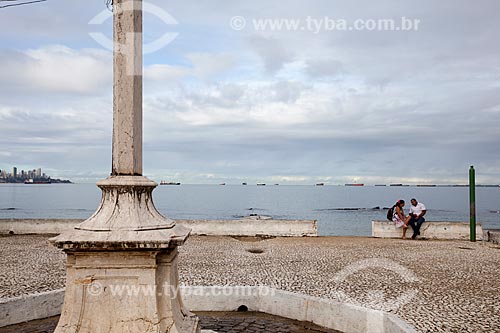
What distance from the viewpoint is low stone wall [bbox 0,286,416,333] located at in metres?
5.29

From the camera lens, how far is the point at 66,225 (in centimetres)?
1398

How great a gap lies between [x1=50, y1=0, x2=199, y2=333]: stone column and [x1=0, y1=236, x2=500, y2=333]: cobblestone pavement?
306 centimetres

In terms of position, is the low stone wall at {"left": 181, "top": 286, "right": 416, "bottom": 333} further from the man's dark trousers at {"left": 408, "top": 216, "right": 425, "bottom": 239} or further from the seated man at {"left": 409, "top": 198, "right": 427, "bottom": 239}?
the man's dark trousers at {"left": 408, "top": 216, "right": 425, "bottom": 239}

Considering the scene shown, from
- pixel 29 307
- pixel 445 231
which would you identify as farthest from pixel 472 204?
pixel 29 307

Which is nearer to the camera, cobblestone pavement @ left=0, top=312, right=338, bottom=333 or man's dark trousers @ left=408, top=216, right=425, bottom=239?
cobblestone pavement @ left=0, top=312, right=338, bottom=333

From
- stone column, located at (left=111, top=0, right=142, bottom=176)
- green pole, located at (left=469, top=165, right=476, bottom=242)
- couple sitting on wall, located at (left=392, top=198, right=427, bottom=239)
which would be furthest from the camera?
couple sitting on wall, located at (left=392, top=198, right=427, bottom=239)

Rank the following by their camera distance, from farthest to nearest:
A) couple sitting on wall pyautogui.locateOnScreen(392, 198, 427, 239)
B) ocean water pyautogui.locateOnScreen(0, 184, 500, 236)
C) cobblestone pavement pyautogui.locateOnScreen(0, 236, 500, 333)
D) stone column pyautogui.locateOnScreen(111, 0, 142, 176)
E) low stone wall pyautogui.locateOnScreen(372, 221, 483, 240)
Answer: ocean water pyautogui.locateOnScreen(0, 184, 500, 236)
low stone wall pyautogui.locateOnScreen(372, 221, 483, 240)
couple sitting on wall pyautogui.locateOnScreen(392, 198, 427, 239)
cobblestone pavement pyautogui.locateOnScreen(0, 236, 500, 333)
stone column pyautogui.locateOnScreen(111, 0, 142, 176)

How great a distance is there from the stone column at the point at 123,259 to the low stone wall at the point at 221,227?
392 inches

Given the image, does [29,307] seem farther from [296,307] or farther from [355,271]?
[355,271]

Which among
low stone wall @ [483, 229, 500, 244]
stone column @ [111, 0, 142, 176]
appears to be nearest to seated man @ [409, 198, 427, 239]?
low stone wall @ [483, 229, 500, 244]

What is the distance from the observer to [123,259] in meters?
3.88

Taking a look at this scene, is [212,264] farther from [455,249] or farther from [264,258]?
[455,249]

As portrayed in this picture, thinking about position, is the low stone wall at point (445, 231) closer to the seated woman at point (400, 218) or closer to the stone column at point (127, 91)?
the seated woman at point (400, 218)

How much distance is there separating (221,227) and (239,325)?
8.43 metres
